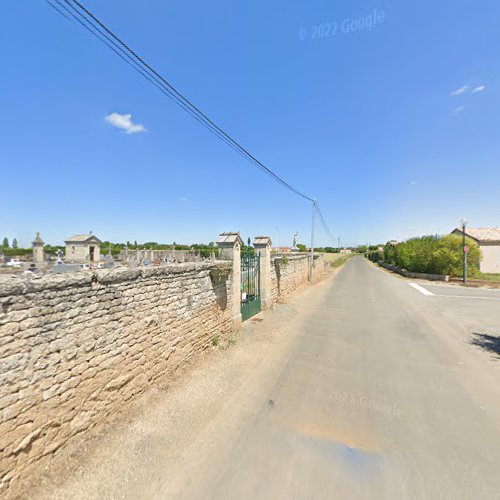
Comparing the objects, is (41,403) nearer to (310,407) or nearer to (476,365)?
(310,407)

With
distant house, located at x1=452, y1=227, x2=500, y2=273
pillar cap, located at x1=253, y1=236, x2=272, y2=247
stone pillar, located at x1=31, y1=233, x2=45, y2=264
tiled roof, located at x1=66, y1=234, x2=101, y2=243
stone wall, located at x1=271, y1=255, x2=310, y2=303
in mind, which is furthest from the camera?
tiled roof, located at x1=66, y1=234, x2=101, y2=243

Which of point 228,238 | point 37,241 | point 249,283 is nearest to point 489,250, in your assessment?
point 249,283

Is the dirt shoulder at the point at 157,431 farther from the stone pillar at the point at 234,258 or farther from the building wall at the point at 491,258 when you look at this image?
the building wall at the point at 491,258

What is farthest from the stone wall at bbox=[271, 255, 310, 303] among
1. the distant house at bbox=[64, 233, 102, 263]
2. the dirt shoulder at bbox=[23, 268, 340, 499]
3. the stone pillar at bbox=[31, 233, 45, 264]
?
the distant house at bbox=[64, 233, 102, 263]

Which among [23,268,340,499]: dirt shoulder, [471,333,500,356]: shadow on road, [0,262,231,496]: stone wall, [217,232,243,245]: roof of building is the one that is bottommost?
[23,268,340,499]: dirt shoulder

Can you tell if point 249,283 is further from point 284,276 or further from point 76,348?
point 76,348

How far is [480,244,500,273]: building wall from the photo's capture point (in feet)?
79.6

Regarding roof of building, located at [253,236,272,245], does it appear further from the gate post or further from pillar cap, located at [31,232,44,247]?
pillar cap, located at [31,232,44,247]

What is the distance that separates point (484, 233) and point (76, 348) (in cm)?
3527

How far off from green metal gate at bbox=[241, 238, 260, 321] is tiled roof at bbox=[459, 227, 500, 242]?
2704 cm

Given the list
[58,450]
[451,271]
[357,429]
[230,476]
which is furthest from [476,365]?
[451,271]

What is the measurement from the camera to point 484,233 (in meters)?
25.7

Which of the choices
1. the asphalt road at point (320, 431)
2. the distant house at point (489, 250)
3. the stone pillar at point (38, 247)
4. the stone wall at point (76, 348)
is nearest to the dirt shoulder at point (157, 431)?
the asphalt road at point (320, 431)

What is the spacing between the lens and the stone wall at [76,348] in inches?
98.5
